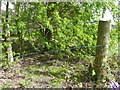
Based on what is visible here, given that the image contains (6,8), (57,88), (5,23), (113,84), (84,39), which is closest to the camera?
(113,84)

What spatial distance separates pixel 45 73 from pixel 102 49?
3.60 feet

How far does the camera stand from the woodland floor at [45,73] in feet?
6.95

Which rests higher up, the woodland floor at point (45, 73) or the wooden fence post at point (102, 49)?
the wooden fence post at point (102, 49)

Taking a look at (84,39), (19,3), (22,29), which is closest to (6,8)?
(19,3)

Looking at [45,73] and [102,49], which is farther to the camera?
[45,73]

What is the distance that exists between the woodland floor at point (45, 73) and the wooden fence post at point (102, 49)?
23 centimetres

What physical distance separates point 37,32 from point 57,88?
127 centimetres

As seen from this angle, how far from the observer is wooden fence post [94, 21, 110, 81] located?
1932 millimetres

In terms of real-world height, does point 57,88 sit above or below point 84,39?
below

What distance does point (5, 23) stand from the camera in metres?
2.39

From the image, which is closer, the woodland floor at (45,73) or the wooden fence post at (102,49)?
the wooden fence post at (102,49)

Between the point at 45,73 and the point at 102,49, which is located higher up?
the point at 102,49

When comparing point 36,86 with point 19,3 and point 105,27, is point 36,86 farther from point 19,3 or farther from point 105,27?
point 19,3

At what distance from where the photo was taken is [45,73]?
2.51 m
